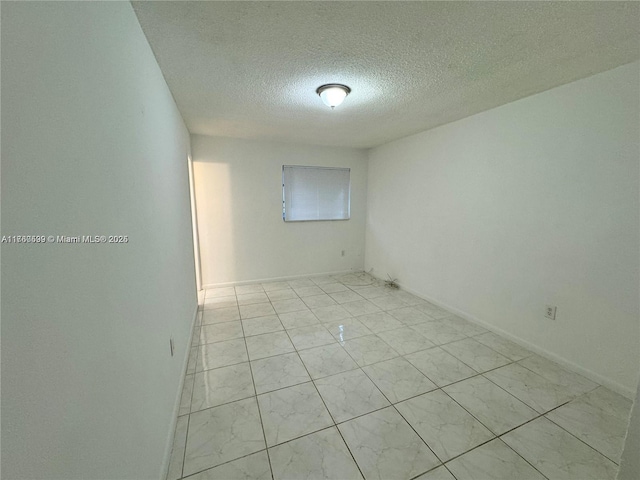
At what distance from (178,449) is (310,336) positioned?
1335 millimetres

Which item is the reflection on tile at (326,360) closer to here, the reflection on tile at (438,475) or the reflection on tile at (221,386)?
the reflection on tile at (221,386)

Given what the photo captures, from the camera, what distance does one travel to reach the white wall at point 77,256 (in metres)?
0.45

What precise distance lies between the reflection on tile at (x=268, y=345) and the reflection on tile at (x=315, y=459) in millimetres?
869

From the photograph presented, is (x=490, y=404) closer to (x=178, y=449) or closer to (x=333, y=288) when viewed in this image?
(x=178, y=449)

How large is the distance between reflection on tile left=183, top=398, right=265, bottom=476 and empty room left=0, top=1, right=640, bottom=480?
1cm

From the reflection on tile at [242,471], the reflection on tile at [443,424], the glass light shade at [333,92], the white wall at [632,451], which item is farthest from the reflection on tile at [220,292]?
the white wall at [632,451]

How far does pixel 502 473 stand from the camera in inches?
49.5

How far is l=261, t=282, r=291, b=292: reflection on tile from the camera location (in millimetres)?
3840

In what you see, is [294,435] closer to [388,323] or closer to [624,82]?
[388,323]

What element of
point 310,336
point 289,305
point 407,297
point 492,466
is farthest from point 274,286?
point 492,466

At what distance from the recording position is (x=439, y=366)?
206cm

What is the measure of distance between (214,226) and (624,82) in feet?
13.9

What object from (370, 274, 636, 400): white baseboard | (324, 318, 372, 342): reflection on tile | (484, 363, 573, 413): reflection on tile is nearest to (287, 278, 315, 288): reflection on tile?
(324, 318, 372, 342): reflection on tile

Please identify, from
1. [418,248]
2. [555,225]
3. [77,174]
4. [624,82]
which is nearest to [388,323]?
[418,248]
